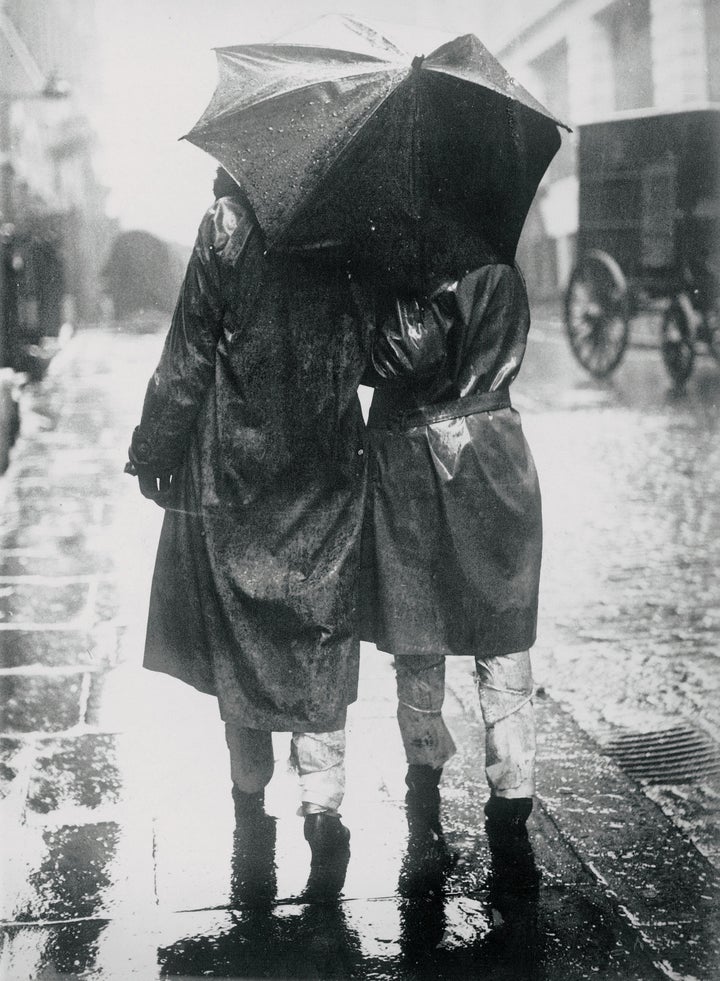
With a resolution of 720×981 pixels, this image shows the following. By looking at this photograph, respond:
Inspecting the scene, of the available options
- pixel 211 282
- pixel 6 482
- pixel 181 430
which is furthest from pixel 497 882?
pixel 6 482

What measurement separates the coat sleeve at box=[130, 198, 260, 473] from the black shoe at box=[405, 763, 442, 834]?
3.24ft

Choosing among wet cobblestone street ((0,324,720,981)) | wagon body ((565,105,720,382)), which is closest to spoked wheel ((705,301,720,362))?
wagon body ((565,105,720,382))

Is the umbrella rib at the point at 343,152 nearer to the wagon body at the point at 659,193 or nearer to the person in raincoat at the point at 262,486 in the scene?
the person in raincoat at the point at 262,486

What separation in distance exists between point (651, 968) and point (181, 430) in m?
1.46

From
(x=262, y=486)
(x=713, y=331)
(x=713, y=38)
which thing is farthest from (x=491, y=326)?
(x=713, y=331)

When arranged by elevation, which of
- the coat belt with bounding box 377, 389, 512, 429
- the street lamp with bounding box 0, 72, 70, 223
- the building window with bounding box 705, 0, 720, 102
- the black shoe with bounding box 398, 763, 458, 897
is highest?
the building window with bounding box 705, 0, 720, 102

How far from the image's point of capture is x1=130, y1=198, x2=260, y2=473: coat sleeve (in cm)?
276

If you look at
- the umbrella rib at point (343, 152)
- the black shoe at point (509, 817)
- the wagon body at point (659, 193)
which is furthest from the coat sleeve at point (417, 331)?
the wagon body at point (659, 193)

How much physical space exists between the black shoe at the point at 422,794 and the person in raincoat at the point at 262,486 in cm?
29

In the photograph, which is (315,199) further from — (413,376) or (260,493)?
(260,493)

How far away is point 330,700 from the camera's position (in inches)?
115

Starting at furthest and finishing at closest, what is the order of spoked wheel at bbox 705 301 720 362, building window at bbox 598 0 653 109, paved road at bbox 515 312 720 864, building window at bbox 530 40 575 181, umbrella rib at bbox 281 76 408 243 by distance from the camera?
spoked wheel at bbox 705 301 720 362 < building window at bbox 530 40 575 181 < building window at bbox 598 0 653 109 < paved road at bbox 515 312 720 864 < umbrella rib at bbox 281 76 408 243

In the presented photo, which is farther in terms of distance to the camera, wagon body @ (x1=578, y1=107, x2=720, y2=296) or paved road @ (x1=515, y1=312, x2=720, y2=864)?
wagon body @ (x1=578, y1=107, x2=720, y2=296)

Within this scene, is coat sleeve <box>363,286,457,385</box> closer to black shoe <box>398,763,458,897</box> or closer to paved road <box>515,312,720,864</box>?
black shoe <box>398,763,458,897</box>
